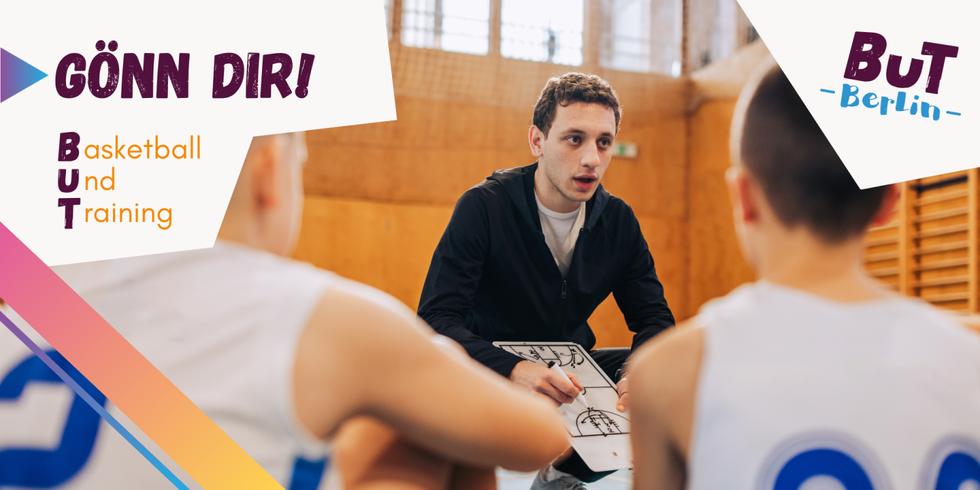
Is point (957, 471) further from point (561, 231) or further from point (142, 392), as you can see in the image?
point (561, 231)

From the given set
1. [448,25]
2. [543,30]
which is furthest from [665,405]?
[543,30]

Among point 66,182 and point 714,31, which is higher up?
point 714,31

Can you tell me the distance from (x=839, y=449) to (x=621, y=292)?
176 cm

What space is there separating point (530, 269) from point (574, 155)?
1.35 ft

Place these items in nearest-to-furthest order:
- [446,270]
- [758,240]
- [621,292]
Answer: [758,240]
[446,270]
[621,292]

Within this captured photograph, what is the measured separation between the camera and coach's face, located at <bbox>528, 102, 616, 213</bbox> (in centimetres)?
216

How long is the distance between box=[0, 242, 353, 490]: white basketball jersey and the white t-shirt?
1.66 m

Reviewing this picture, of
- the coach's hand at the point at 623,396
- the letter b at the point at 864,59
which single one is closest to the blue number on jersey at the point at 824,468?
the coach's hand at the point at 623,396

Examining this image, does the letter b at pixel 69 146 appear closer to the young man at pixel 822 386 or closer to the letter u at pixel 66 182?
the letter u at pixel 66 182

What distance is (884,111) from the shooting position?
2.51 metres

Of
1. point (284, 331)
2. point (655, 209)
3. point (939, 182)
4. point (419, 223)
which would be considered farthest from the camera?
point (655, 209)

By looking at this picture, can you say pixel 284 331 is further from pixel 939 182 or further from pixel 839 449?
pixel 939 182

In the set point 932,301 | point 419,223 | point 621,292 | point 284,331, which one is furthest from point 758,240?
point 419,223

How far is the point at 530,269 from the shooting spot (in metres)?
2.17
